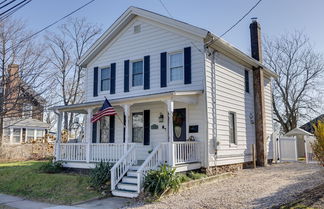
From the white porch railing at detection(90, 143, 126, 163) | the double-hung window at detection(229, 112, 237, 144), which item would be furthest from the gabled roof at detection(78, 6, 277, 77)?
the white porch railing at detection(90, 143, 126, 163)

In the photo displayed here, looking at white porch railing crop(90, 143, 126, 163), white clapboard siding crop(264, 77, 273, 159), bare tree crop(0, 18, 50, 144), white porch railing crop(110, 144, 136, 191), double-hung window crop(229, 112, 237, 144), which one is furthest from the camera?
bare tree crop(0, 18, 50, 144)

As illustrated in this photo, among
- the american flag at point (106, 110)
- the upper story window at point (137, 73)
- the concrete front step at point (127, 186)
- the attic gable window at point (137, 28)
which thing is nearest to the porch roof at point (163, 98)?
the american flag at point (106, 110)

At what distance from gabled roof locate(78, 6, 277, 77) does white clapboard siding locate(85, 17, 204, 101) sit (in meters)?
0.23

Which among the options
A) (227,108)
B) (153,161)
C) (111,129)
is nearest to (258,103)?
(227,108)

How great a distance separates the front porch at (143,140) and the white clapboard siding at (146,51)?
0.81m

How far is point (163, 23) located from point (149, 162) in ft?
20.6

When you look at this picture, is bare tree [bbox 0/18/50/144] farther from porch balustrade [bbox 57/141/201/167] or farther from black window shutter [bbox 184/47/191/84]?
black window shutter [bbox 184/47/191/84]

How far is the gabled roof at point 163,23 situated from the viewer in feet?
38.4

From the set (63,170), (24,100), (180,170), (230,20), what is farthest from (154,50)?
(24,100)

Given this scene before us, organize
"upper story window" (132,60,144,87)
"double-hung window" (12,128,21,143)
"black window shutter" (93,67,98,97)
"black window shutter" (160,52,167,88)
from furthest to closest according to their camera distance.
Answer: "double-hung window" (12,128,21,143), "black window shutter" (93,67,98,97), "upper story window" (132,60,144,87), "black window shutter" (160,52,167,88)

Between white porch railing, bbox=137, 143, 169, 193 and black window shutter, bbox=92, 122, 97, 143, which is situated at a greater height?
black window shutter, bbox=92, 122, 97, 143

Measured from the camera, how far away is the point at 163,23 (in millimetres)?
12609

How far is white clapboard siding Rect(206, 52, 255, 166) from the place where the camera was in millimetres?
11789

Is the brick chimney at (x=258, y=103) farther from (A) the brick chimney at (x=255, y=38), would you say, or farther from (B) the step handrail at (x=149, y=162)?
(B) the step handrail at (x=149, y=162)
